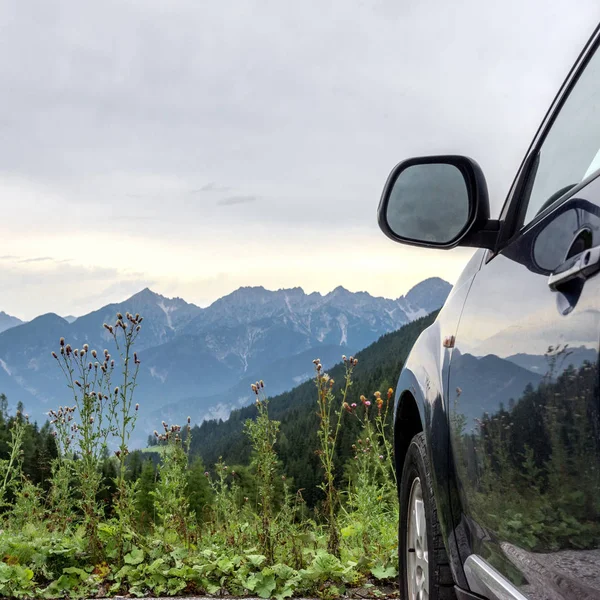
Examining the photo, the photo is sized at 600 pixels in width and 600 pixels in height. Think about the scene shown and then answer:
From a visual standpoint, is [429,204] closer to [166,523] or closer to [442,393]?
[442,393]

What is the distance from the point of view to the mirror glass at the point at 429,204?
187 cm

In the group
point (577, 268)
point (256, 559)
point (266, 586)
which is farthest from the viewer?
point (256, 559)

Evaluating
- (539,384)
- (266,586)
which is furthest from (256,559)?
(539,384)

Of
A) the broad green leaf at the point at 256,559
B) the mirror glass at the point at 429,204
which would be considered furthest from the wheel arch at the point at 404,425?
the broad green leaf at the point at 256,559

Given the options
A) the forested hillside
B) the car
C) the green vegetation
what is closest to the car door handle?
the car

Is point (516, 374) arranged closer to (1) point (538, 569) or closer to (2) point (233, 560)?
(1) point (538, 569)

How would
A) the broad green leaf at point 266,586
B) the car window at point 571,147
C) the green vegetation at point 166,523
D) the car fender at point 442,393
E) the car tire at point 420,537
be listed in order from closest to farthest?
the car window at point 571,147, the car fender at point 442,393, the car tire at point 420,537, the broad green leaf at point 266,586, the green vegetation at point 166,523

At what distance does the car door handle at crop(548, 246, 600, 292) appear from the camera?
3.61 ft

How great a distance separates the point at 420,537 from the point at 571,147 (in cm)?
150

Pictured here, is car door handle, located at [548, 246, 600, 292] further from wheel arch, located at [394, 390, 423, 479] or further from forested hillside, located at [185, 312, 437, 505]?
forested hillside, located at [185, 312, 437, 505]

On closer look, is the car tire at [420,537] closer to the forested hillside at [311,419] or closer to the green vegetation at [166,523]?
the green vegetation at [166,523]

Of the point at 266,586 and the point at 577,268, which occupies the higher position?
the point at 577,268

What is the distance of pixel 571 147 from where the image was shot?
1527 mm

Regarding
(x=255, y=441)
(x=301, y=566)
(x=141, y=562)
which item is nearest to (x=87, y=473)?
(x=141, y=562)
